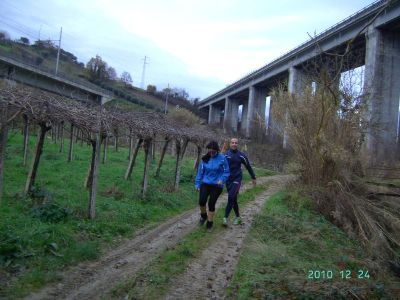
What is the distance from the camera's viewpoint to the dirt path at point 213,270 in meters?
5.43

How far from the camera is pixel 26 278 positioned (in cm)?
531

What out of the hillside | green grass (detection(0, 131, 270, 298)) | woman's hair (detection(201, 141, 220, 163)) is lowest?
green grass (detection(0, 131, 270, 298))

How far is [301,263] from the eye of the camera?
23.6 ft

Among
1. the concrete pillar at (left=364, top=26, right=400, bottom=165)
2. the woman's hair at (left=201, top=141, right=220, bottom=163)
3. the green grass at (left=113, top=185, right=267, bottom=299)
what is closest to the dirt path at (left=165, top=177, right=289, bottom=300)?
the green grass at (left=113, top=185, right=267, bottom=299)

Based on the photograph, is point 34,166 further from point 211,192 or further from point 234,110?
point 234,110

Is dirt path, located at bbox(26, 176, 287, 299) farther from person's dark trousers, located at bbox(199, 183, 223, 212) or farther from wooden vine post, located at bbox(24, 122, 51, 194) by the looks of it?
wooden vine post, located at bbox(24, 122, 51, 194)

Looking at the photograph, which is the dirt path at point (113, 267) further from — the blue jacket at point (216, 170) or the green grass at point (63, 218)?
the blue jacket at point (216, 170)

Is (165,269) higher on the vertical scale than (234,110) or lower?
lower

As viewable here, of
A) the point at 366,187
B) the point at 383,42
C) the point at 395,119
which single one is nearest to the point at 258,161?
the point at 395,119

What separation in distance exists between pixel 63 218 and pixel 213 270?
3.55 metres

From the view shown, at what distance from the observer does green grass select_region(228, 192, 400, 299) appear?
564 centimetres

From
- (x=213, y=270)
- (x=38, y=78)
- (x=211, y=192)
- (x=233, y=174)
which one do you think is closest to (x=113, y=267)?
(x=213, y=270)

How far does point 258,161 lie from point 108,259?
35.6m

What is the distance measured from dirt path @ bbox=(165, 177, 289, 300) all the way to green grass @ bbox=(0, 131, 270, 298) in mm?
1808
